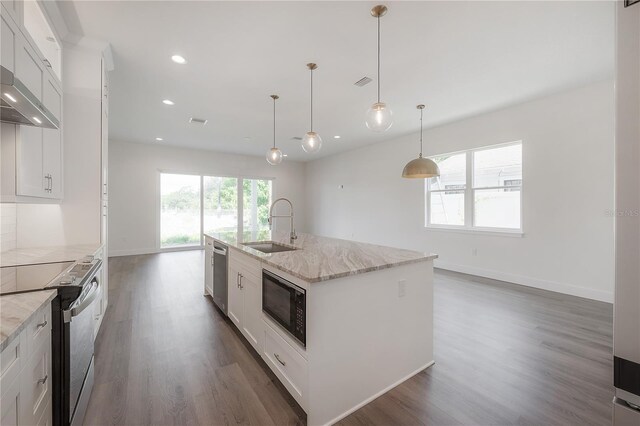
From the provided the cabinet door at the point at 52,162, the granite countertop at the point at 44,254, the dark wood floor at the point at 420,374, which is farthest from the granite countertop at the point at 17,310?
the cabinet door at the point at 52,162

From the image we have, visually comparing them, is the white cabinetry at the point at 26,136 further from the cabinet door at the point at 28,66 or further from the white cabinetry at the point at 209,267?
the white cabinetry at the point at 209,267

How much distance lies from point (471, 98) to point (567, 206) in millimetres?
2172

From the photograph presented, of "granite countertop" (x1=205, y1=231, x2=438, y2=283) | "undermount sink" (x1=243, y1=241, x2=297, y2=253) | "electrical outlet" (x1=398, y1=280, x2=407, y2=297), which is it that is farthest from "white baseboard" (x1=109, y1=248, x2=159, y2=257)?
"electrical outlet" (x1=398, y1=280, x2=407, y2=297)

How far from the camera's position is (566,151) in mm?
3941

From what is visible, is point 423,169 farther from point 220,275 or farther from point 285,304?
point 220,275

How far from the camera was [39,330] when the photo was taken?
1.18 metres

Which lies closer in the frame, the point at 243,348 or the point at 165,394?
the point at 165,394

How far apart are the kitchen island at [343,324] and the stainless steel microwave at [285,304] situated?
1cm

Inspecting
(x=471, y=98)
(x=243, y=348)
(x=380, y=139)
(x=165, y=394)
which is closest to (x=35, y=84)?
(x=165, y=394)

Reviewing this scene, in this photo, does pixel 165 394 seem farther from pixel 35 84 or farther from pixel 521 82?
pixel 521 82

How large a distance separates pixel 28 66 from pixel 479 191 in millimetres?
6007

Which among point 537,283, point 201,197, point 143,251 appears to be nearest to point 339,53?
point 537,283

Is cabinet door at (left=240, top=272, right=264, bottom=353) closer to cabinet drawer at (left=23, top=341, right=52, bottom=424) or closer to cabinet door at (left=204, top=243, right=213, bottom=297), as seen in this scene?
cabinet drawer at (left=23, top=341, right=52, bottom=424)

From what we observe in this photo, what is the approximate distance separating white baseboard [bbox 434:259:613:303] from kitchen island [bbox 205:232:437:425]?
324 centimetres
